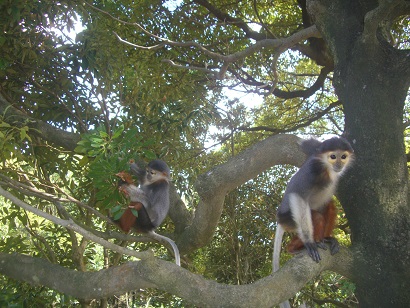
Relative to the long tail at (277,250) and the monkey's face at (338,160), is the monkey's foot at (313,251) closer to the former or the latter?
the long tail at (277,250)

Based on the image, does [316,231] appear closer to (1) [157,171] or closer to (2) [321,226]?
(2) [321,226]

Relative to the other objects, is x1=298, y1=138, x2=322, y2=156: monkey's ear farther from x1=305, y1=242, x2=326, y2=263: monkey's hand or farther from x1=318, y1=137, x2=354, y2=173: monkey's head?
x1=305, y1=242, x2=326, y2=263: monkey's hand

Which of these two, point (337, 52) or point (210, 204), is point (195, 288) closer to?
point (210, 204)

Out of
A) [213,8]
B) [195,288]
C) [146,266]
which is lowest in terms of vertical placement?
[195,288]

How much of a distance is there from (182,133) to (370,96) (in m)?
1.92

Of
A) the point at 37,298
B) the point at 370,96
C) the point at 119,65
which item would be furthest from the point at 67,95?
the point at 370,96

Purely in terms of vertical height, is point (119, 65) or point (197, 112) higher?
point (119, 65)

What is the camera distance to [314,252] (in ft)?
7.24

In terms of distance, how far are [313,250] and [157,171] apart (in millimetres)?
1887

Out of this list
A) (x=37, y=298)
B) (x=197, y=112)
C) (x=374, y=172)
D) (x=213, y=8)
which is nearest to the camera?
(x=374, y=172)

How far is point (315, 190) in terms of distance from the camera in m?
2.70

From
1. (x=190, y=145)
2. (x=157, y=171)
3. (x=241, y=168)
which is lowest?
(x=241, y=168)

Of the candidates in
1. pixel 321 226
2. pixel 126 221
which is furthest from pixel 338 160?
pixel 126 221

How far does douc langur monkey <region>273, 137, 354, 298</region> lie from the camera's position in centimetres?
253
